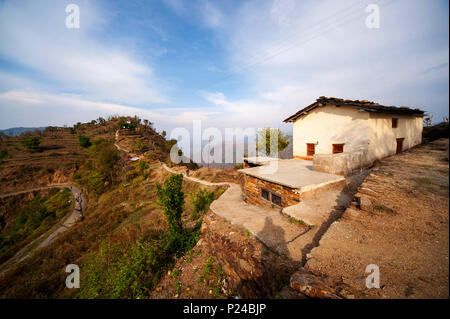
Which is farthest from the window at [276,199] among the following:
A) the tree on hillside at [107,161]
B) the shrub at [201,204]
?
the tree on hillside at [107,161]

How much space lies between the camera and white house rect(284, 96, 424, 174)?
7961 mm

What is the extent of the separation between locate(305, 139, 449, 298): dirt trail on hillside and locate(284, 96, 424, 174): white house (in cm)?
353

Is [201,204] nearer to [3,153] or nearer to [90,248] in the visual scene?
[90,248]

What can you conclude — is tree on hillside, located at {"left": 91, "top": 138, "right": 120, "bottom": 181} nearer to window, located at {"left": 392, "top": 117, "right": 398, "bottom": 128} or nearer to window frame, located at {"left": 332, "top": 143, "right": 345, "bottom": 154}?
window frame, located at {"left": 332, "top": 143, "right": 345, "bottom": 154}

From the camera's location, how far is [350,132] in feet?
31.3

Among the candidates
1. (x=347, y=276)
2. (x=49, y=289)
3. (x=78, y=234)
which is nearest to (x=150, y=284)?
(x=347, y=276)

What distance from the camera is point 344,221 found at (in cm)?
407

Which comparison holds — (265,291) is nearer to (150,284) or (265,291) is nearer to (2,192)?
(150,284)

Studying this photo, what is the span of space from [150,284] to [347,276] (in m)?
6.83

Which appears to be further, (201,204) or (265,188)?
(201,204)

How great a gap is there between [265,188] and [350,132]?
6.97 m

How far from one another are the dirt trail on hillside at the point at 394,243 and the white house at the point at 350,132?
11.6ft

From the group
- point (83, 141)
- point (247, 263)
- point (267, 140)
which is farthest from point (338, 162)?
point (83, 141)

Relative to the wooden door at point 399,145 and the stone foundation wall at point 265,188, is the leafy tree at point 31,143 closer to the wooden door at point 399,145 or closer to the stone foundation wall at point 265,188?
the stone foundation wall at point 265,188
